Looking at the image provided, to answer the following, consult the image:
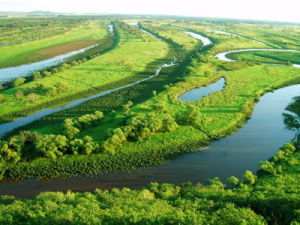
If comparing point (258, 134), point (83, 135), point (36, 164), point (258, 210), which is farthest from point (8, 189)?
point (258, 134)

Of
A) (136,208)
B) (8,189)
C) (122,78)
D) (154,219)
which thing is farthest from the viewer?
(122,78)

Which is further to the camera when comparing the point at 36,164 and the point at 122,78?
the point at 122,78

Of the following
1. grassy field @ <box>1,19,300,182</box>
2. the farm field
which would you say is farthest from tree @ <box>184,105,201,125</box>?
the farm field

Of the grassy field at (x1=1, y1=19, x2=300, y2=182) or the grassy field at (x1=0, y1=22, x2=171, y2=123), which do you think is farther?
the grassy field at (x1=0, y1=22, x2=171, y2=123)

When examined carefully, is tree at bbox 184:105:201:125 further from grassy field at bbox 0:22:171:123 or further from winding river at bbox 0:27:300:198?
grassy field at bbox 0:22:171:123

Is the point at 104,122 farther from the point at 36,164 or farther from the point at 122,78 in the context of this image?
the point at 122,78

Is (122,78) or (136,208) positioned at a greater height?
(122,78)

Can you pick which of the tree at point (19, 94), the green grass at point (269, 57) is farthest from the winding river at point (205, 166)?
the green grass at point (269, 57)
